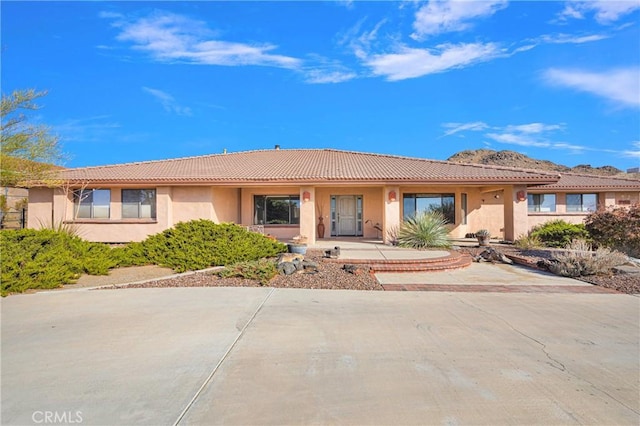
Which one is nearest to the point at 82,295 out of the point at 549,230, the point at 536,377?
the point at 536,377

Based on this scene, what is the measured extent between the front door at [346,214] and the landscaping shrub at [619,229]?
10397 millimetres

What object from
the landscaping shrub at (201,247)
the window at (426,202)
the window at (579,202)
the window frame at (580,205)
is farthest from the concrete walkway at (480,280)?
the window at (579,202)

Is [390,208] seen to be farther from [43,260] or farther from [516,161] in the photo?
[516,161]

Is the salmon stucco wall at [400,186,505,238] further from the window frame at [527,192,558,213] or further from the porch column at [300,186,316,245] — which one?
the porch column at [300,186,316,245]

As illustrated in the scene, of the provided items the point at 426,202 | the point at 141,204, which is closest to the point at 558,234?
the point at 426,202

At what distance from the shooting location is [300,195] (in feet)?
54.7

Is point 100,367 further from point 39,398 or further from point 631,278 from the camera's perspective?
point 631,278

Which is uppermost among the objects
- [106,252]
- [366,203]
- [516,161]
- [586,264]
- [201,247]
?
[516,161]

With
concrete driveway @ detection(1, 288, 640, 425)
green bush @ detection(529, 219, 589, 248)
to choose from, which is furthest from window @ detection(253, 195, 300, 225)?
concrete driveway @ detection(1, 288, 640, 425)

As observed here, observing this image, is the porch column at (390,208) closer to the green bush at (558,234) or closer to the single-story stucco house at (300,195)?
the single-story stucco house at (300,195)

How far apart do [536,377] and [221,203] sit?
15.8 metres

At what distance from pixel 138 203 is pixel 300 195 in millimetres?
7836

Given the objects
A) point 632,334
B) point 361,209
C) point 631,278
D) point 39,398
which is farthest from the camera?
point 361,209

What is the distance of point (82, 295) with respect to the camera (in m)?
7.34
